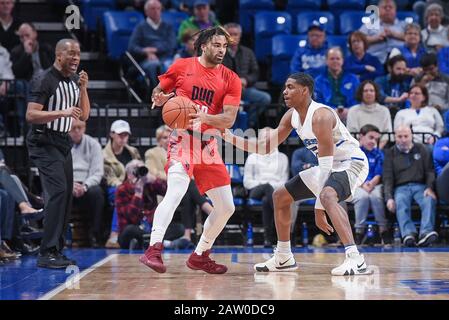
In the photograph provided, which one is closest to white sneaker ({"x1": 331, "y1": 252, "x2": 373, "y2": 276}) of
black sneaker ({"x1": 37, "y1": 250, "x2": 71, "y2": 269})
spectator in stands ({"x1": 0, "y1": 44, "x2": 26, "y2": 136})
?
black sneaker ({"x1": 37, "y1": 250, "x2": 71, "y2": 269})

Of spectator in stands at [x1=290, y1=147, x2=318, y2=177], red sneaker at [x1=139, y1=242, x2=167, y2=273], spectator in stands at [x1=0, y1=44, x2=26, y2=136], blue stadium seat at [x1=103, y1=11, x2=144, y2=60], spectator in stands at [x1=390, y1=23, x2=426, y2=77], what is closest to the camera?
red sneaker at [x1=139, y1=242, x2=167, y2=273]

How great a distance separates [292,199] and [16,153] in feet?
17.7

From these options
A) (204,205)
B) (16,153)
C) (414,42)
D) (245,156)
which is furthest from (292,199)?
(414,42)

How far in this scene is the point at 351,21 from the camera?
14.2 metres

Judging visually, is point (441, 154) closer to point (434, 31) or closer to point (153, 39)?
point (434, 31)

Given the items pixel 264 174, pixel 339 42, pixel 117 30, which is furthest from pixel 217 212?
pixel 339 42

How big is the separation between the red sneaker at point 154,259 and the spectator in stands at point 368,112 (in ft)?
17.6

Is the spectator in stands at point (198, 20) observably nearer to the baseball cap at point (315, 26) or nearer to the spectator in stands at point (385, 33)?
the baseball cap at point (315, 26)

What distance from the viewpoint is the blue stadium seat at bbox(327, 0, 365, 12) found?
48.0 ft

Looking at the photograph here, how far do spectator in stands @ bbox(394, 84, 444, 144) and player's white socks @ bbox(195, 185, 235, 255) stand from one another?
5.09 meters

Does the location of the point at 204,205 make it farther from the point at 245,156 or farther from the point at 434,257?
the point at 434,257

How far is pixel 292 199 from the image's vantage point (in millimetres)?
7535

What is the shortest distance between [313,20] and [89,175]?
516 centimetres

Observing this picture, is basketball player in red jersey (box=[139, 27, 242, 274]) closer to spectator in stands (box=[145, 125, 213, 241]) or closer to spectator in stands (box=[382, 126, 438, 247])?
spectator in stands (box=[145, 125, 213, 241])
